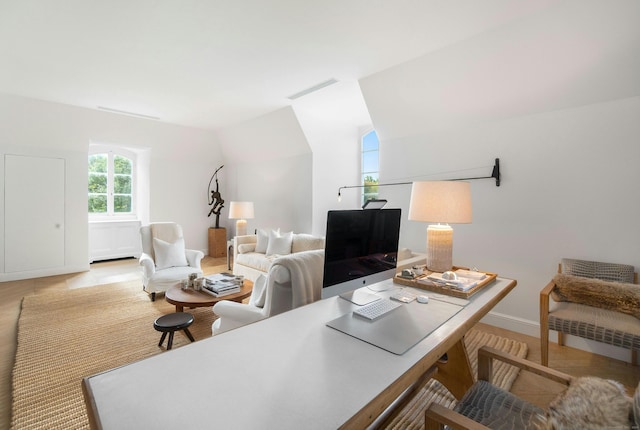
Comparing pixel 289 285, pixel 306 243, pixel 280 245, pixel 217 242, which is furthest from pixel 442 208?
pixel 217 242

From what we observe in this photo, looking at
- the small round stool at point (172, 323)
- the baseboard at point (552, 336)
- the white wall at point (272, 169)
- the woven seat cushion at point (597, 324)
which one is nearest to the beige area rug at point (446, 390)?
the baseboard at point (552, 336)

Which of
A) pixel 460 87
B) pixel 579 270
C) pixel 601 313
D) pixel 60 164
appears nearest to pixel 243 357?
pixel 601 313

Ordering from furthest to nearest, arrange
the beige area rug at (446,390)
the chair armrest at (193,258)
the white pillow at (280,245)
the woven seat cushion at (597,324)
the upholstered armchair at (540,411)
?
the white pillow at (280,245) < the chair armrest at (193,258) < the woven seat cushion at (597,324) < the beige area rug at (446,390) < the upholstered armchair at (540,411)

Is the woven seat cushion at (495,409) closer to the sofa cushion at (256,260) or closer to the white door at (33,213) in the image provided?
the sofa cushion at (256,260)

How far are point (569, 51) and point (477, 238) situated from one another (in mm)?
1778

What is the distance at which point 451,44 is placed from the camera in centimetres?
265

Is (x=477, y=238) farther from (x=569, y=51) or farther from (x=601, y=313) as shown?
(x=569, y=51)

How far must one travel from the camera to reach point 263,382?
2.82ft

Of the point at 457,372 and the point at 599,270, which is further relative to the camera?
the point at 599,270

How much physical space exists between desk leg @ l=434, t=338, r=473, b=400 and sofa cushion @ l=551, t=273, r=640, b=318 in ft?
3.97

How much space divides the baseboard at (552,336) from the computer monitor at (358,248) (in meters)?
1.99

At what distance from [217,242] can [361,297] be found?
18.5 ft

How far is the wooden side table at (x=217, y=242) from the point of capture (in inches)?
263

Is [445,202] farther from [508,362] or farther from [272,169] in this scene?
[272,169]
